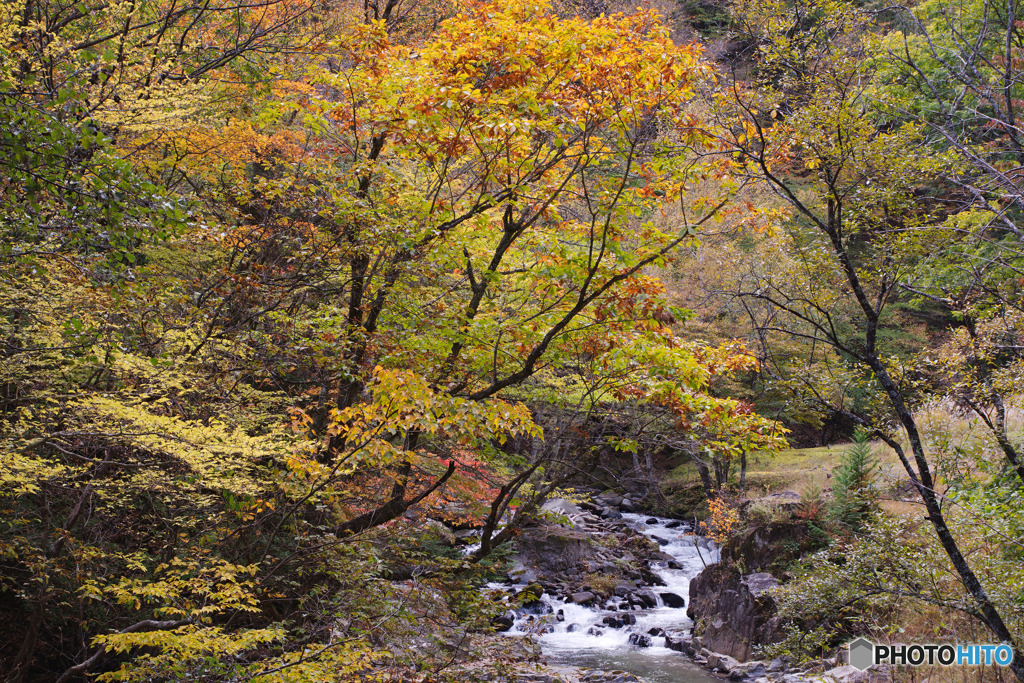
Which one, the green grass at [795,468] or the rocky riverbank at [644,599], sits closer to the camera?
the rocky riverbank at [644,599]

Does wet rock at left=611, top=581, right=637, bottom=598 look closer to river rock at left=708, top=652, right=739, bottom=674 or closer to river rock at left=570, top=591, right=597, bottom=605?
river rock at left=570, top=591, right=597, bottom=605

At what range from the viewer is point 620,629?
13625 millimetres

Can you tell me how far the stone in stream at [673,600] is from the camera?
49.7ft

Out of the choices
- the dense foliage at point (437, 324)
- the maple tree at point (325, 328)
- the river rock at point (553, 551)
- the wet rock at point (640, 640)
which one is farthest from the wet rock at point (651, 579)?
the maple tree at point (325, 328)

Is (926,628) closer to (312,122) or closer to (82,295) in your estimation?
(312,122)

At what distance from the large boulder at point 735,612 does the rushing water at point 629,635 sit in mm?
694

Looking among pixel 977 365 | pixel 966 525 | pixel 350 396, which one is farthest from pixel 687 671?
pixel 350 396

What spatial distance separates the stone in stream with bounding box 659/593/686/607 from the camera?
1516 cm

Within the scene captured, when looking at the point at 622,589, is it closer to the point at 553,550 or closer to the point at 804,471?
the point at 553,550

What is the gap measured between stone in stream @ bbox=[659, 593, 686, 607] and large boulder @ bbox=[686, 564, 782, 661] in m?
1.42

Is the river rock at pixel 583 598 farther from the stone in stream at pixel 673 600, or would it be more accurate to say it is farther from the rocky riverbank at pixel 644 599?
the stone in stream at pixel 673 600

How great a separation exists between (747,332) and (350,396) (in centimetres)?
1300

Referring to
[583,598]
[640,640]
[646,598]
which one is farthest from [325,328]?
[646,598]

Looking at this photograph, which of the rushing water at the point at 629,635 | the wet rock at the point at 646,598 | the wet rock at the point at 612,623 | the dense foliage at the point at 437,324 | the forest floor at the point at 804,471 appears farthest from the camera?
the wet rock at the point at 646,598
